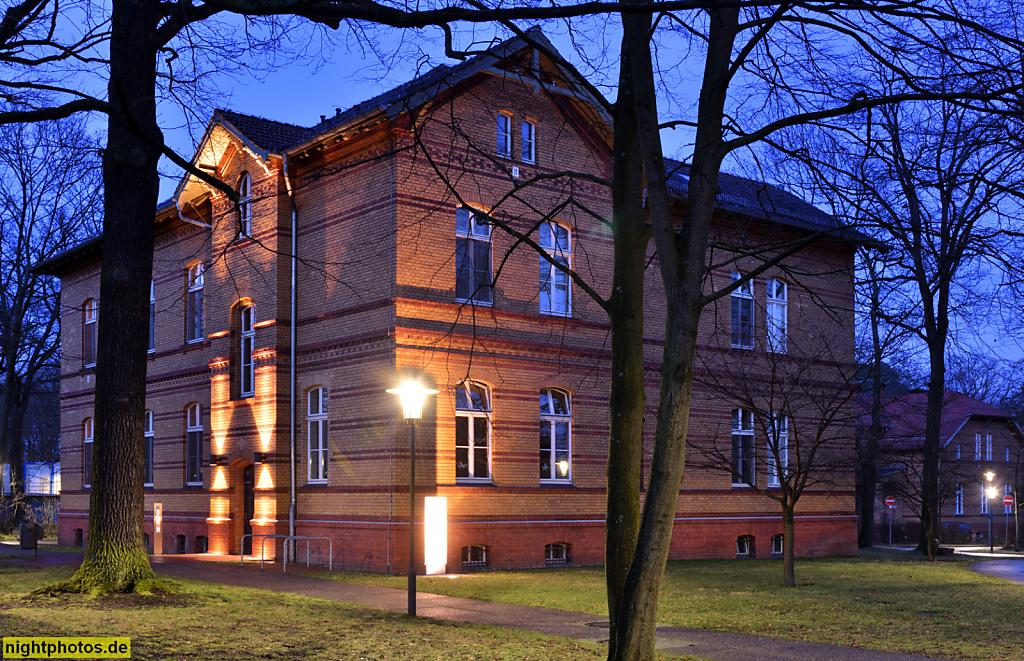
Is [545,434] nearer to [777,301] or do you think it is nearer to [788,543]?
[788,543]

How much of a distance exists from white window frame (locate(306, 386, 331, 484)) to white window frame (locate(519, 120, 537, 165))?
7.20 metres

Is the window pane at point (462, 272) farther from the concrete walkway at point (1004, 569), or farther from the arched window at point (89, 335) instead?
the arched window at point (89, 335)

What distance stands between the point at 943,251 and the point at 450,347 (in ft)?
48.0

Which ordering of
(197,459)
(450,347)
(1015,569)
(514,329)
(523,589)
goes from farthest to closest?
(197,459) < (1015,569) < (514,329) < (450,347) < (523,589)

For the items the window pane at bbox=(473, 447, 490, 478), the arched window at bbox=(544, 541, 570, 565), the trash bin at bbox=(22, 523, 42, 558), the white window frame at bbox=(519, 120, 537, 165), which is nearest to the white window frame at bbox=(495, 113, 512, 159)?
the white window frame at bbox=(519, 120, 537, 165)

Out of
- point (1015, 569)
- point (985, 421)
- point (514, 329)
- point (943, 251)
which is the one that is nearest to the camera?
point (943, 251)

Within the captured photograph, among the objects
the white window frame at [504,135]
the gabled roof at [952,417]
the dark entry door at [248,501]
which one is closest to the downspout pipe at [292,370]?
the dark entry door at [248,501]

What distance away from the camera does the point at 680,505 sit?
2672 cm

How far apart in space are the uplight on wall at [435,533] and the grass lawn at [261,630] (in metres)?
6.13

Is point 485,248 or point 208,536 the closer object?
point 485,248

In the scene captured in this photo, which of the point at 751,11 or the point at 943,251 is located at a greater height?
the point at 751,11

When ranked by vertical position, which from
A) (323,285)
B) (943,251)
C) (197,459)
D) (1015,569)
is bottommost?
(1015,569)

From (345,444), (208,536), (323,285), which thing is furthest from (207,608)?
(208,536)

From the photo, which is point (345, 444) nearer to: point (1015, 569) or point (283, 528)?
point (283, 528)
